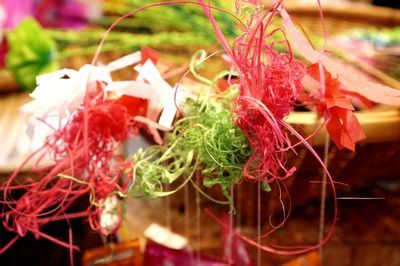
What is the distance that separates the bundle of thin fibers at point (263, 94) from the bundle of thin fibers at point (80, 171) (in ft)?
0.39

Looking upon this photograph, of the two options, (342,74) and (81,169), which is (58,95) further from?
(342,74)

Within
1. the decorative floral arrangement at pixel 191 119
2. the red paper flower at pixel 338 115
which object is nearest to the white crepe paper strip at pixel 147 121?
the decorative floral arrangement at pixel 191 119

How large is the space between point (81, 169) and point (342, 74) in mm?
220

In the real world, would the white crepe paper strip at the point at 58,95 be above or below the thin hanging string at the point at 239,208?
A: above

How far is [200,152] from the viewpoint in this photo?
40cm

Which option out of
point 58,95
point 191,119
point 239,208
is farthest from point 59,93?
point 239,208

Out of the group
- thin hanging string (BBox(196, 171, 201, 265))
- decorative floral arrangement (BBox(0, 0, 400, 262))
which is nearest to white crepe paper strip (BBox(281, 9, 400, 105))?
decorative floral arrangement (BBox(0, 0, 400, 262))

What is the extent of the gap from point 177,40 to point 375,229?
46 centimetres

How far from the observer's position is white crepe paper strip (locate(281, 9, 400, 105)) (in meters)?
0.37

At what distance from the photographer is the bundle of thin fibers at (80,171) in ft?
1.41

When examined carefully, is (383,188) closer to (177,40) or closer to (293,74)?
(177,40)

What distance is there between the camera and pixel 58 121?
17.4 inches

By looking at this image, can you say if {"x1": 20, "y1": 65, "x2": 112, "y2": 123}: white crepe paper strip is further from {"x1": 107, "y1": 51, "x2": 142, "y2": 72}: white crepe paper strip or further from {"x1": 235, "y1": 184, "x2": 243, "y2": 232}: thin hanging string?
{"x1": 235, "y1": 184, "x2": 243, "y2": 232}: thin hanging string

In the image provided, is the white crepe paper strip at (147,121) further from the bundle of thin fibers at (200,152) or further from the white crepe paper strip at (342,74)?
the white crepe paper strip at (342,74)
